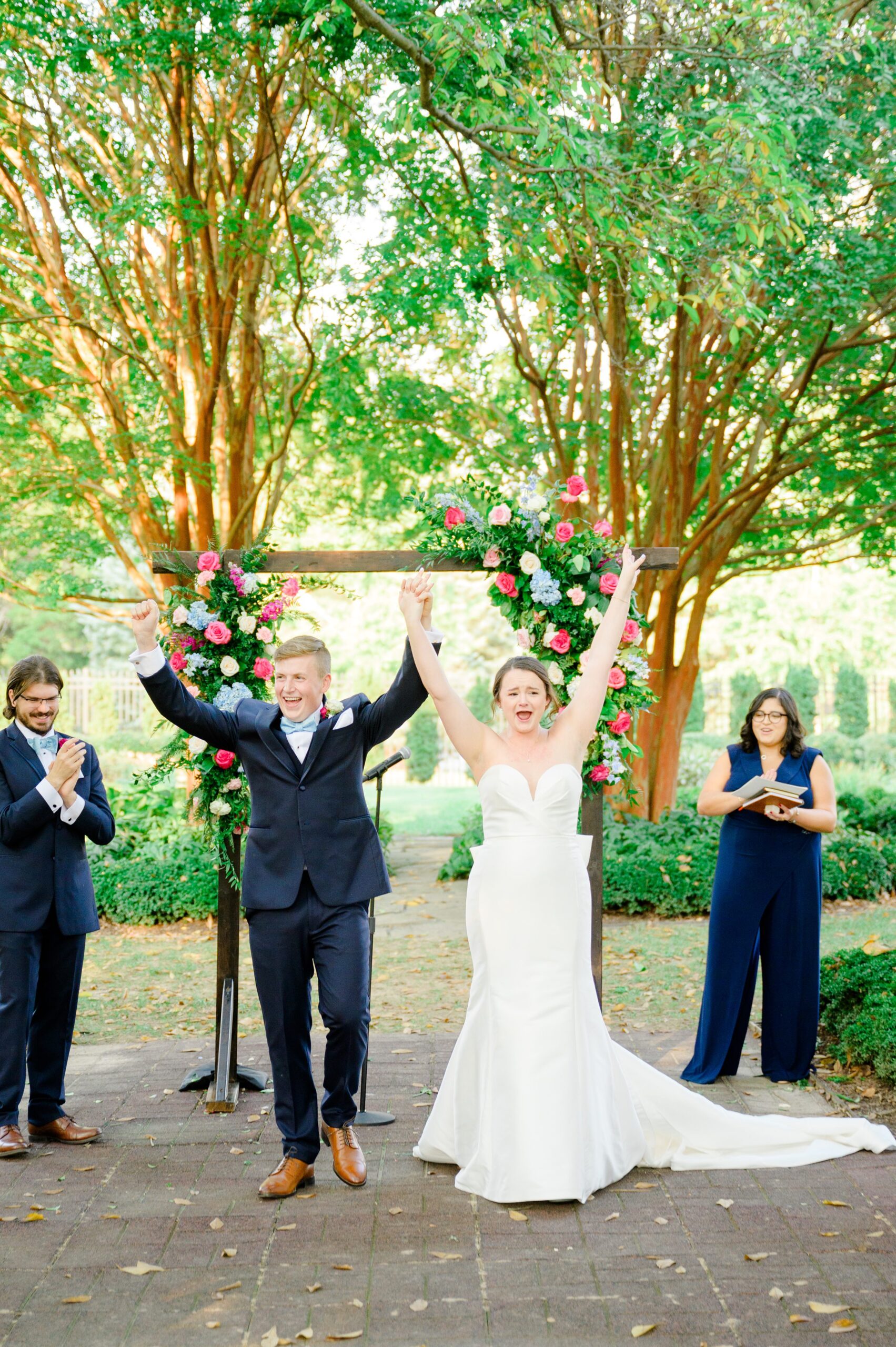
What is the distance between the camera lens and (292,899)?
4.32 m

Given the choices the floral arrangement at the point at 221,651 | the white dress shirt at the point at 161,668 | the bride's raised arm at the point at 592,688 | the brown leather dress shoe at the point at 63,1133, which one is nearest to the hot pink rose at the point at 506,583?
the floral arrangement at the point at 221,651

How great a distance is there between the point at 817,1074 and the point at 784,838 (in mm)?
1194

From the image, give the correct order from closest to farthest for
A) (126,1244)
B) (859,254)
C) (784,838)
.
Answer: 1. (126,1244)
2. (784,838)
3. (859,254)

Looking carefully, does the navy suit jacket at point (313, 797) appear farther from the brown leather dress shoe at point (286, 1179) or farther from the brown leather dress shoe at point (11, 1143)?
the brown leather dress shoe at point (11, 1143)

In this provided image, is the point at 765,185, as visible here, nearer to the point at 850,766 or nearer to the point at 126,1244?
the point at 126,1244

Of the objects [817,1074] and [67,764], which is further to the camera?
[817,1074]

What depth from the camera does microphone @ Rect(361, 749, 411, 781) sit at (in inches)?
199

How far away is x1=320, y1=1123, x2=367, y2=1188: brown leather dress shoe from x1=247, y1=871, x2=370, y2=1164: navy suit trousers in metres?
0.11

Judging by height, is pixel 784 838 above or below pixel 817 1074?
above

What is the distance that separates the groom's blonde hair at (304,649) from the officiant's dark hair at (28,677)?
3.44 ft

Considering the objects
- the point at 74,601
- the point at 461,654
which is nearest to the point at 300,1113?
the point at 74,601

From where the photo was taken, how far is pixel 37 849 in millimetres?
4863

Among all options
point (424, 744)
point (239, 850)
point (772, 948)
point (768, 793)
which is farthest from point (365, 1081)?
point (424, 744)

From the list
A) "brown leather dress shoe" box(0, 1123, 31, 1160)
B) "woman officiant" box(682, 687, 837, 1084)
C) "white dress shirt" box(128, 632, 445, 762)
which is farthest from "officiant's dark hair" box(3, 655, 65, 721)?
"woman officiant" box(682, 687, 837, 1084)
